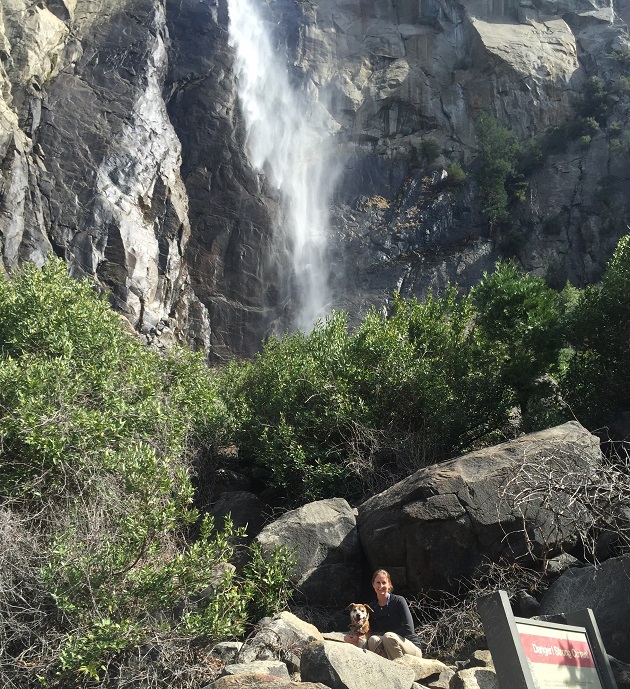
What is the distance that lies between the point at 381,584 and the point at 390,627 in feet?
1.48

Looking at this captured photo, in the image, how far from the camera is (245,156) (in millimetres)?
37000

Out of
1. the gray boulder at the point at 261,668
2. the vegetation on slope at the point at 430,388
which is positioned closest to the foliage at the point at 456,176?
the vegetation on slope at the point at 430,388

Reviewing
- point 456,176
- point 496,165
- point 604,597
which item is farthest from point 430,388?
point 456,176

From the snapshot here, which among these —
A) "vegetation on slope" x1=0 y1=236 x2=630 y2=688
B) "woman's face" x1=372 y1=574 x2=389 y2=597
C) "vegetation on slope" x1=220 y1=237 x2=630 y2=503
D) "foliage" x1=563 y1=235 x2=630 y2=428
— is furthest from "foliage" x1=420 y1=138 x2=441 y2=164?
"woman's face" x1=372 y1=574 x2=389 y2=597

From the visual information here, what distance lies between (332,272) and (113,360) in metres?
23.4

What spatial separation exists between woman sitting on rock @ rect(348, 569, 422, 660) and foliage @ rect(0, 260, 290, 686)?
1.67m

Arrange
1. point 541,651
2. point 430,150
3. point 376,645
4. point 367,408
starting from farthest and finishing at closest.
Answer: point 430,150
point 367,408
point 376,645
point 541,651

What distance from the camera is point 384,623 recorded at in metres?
8.27

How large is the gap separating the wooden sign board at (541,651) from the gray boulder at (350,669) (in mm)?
1728

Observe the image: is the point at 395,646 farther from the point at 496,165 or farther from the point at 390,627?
the point at 496,165

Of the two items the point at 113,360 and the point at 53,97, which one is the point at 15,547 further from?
the point at 53,97

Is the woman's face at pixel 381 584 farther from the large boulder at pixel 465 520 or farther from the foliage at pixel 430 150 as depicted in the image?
the foliage at pixel 430 150

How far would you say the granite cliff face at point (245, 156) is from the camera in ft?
103

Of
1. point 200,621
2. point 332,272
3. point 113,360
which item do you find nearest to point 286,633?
point 200,621
